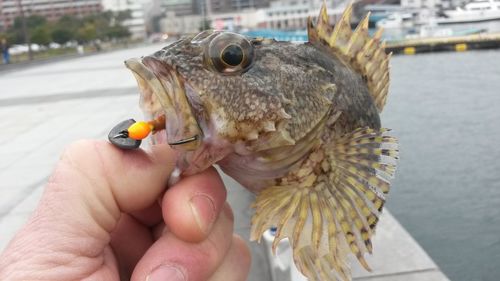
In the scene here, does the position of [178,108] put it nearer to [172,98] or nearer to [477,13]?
[172,98]

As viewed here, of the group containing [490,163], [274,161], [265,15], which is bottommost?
[265,15]

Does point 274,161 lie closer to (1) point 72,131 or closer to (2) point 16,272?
(2) point 16,272

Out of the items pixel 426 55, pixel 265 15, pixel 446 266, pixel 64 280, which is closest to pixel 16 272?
pixel 64 280

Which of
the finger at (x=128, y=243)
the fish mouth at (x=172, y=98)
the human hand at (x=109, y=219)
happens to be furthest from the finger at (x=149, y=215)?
the fish mouth at (x=172, y=98)

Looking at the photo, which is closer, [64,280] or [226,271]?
[64,280]

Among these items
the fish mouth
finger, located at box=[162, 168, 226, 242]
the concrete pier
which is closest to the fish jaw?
the fish mouth

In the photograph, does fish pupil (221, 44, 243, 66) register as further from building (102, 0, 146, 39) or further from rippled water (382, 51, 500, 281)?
building (102, 0, 146, 39)

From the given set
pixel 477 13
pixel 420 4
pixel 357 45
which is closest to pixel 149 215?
pixel 357 45
